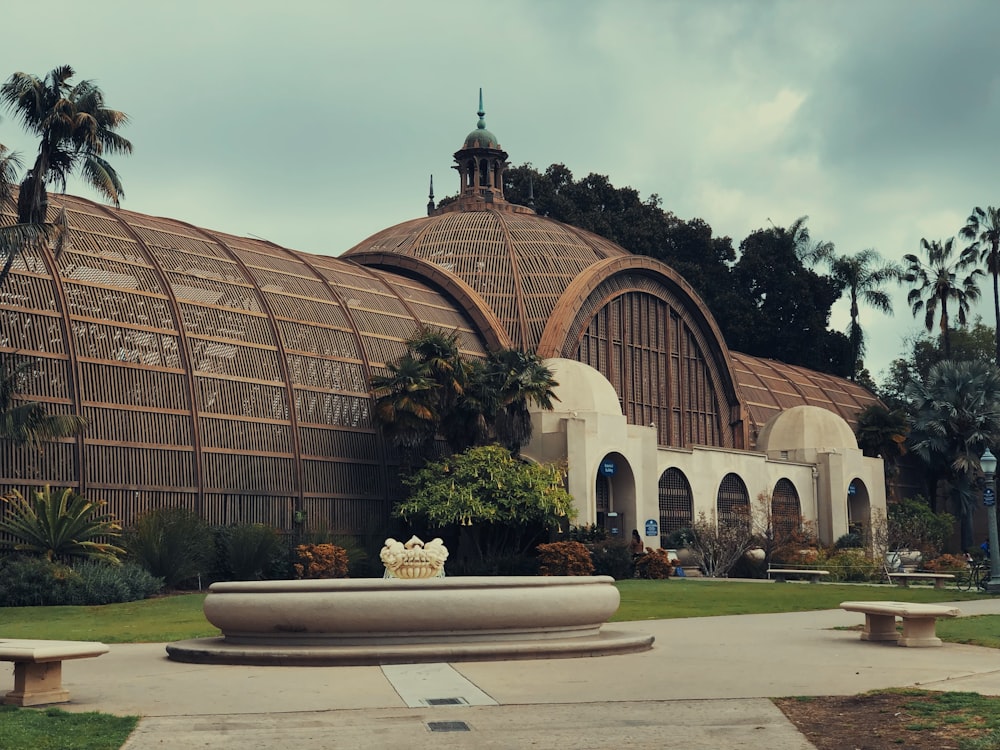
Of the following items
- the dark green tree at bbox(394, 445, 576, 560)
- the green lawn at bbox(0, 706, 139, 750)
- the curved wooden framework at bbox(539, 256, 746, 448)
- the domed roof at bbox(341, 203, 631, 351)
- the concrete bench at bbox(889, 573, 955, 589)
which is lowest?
the green lawn at bbox(0, 706, 139, 750)

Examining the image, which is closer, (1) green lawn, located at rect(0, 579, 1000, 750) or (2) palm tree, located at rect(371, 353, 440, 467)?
(1) green lawn, located at rect(0, 579, 1000, 750)

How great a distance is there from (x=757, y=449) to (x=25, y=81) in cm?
3603

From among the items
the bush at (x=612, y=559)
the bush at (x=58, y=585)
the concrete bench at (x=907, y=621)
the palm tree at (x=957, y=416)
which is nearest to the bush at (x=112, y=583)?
the bush at (x=58, y=585)

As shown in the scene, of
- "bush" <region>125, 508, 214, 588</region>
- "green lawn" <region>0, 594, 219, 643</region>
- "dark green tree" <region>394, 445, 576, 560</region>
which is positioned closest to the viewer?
"green lawn" <region>0, 594, 219, 643</region>

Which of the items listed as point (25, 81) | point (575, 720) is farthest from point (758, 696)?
point (25, 81)

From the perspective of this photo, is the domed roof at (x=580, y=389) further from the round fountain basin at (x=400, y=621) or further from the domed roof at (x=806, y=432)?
the round fountain basin at (x=400, y=621)

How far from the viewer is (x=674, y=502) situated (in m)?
47.9

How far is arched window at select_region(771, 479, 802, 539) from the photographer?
52562 millimetres

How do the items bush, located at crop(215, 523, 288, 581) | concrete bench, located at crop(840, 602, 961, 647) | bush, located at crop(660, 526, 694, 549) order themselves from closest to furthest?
concrete bench, located at crop(840, 602, 961, 647) → bush, located at crop(215, 523, 288, 581) → bush, located at crop(660, 526, 694, 549)

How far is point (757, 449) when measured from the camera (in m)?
57.6

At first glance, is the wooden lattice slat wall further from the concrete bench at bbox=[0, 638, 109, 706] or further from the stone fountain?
the concrete bench at bbox=[0, 638, 109, 706]

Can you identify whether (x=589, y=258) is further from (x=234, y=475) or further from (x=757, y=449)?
(x=234, y=475)

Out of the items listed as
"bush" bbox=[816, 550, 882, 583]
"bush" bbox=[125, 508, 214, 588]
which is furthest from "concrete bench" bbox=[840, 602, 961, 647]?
"bush" bbox=[816, 550, 882, 583]

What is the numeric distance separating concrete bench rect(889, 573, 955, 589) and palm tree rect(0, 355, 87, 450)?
21.6 m
